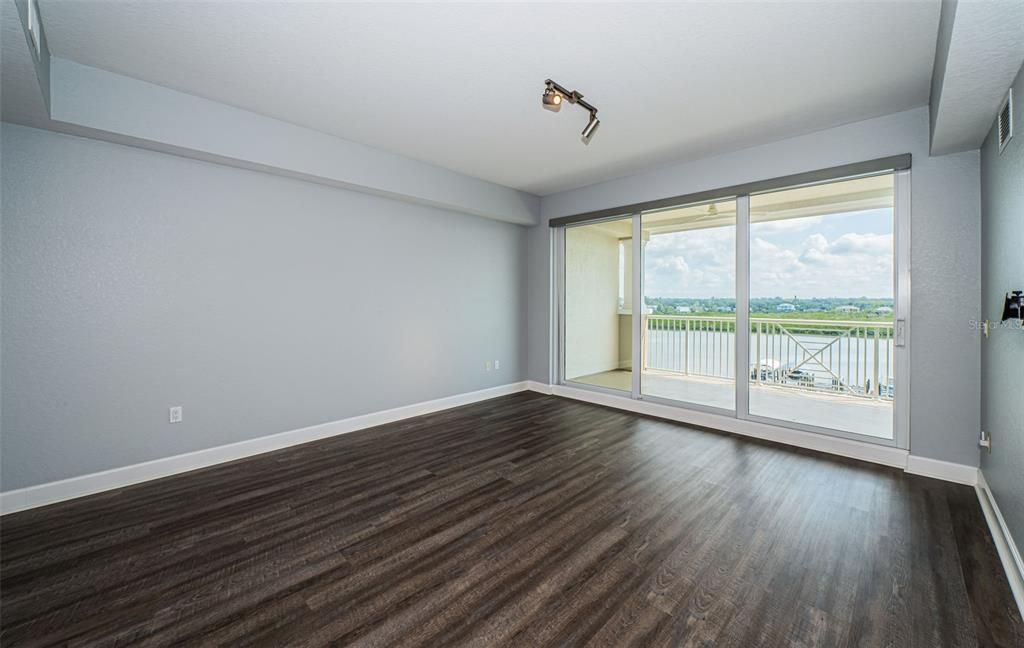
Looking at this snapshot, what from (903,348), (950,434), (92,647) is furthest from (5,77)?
(950,434)

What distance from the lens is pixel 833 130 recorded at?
3.43 meters

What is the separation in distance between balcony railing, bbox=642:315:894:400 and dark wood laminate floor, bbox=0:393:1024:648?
4.31 feet

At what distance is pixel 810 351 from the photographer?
170 inches

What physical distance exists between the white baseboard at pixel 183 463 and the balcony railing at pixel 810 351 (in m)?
3.21

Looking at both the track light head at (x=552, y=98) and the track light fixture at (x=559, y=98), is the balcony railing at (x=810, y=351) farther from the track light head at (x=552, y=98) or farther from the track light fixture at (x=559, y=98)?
the track light head at (x=552, y=98)

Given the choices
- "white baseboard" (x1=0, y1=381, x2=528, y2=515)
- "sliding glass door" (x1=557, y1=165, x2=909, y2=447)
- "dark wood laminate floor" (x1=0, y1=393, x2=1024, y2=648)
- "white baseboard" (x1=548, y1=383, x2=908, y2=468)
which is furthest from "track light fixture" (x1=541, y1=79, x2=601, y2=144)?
"white baseboard" (x1=0, y1=381, x2=528, y2=515)

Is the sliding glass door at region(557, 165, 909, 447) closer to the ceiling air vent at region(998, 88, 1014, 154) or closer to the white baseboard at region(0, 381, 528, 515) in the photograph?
the ceiling air vent at region(998, 88, 1014, 154)

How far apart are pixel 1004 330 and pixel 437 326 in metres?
4.48

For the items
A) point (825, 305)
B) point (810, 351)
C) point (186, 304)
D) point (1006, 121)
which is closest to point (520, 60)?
point (1006, 121)

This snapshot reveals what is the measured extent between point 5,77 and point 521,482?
3.66m

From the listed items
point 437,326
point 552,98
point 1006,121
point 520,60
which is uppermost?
point 520,60

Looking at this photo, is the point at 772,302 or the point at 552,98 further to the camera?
the point at 772,302

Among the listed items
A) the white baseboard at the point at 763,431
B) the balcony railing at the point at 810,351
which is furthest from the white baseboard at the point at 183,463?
the balcony railing at the point at 810,351

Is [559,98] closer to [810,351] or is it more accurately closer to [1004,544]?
[1004,544]
